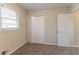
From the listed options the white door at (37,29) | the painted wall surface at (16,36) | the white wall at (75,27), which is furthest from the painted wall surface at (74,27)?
the painted wall surface at (16,36)

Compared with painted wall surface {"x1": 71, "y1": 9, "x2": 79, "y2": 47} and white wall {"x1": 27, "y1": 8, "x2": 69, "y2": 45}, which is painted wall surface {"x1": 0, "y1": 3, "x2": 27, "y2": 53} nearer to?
white wall {"x1": 27, "y1": 8, "x2": 69, "y2": 45}

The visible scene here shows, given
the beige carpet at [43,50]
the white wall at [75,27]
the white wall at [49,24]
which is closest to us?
the beige carpet at [43,50]

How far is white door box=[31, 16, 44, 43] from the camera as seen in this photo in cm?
262

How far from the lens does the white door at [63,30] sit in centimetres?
252

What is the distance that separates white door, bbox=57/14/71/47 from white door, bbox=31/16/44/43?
0.37 metres

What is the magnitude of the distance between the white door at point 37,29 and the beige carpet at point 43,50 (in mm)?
137

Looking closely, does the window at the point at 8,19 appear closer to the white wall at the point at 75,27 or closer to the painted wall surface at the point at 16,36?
the painted wall surface at the point at 16,36

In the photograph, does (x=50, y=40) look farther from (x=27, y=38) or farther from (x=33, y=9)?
(x=33, y=9)

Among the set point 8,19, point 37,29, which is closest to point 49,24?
point 37,29

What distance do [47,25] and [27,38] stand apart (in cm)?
53

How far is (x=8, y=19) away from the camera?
8.14ft

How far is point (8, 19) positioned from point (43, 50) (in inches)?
38.3

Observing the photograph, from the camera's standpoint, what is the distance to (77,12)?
2404mm
